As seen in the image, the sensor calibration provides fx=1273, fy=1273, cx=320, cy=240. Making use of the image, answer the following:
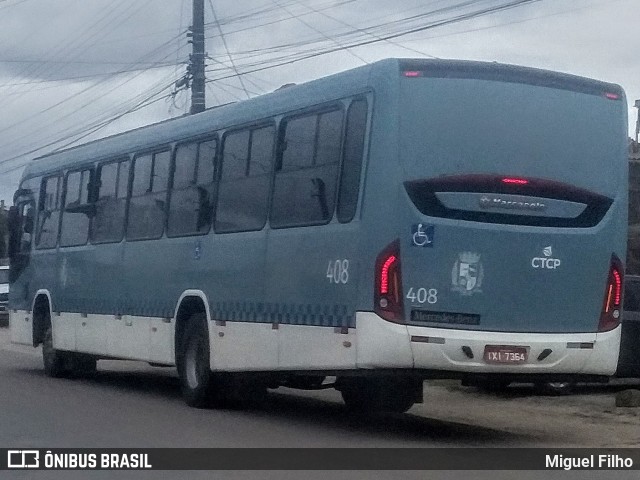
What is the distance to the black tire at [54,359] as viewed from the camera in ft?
68.2

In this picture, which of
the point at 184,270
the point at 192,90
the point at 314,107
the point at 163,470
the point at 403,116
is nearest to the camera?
the point at 163,470

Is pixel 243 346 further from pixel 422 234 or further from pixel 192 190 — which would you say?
pixel 422 234

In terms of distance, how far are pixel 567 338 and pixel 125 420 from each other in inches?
198

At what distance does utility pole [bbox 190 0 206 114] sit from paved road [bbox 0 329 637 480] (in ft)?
36.6

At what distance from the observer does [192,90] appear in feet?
94.7

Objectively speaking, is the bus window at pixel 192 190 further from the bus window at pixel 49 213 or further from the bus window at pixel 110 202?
the bus window at pixel 49 213

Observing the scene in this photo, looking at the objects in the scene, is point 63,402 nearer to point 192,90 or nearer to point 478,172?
point 478,172

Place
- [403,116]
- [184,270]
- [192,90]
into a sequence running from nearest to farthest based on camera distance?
[403,116] → [184,270] → [192,90]

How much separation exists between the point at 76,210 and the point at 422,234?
9.37m

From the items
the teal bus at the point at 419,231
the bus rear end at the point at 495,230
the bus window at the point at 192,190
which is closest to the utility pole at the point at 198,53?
the bus window at the point at 192,190

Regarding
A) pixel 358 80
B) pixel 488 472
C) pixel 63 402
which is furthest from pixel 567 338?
pixel 63 402

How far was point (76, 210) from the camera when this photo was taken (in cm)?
2002

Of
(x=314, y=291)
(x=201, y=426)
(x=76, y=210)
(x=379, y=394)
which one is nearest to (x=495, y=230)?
(x=314, y=291)

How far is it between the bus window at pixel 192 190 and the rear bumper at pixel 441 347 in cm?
416
